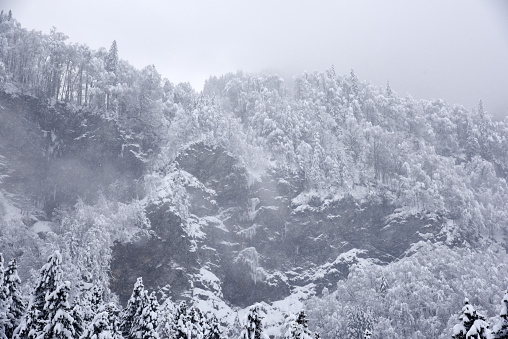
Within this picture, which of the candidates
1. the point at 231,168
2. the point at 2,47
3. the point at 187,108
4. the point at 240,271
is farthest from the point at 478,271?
the point at 2,47

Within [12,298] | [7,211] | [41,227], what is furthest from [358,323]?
[7,211]

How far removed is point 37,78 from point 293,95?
304 ft

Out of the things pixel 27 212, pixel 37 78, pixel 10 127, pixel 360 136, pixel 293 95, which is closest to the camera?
pixel 27 212

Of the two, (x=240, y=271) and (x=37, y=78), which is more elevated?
(x=37, y=78)

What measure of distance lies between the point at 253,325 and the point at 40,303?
601 inches

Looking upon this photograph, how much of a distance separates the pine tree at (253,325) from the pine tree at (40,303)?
13.4 metres

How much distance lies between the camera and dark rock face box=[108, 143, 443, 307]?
119500 mm

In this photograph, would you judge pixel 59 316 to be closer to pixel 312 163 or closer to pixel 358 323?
pixel 358 323

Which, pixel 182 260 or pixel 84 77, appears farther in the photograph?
pixel 84 77

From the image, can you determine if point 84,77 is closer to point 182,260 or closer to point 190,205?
point 190,205

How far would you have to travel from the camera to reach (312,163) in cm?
14150

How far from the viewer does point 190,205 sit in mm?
126438

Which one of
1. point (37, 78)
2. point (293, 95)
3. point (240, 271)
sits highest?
point (293, 95)

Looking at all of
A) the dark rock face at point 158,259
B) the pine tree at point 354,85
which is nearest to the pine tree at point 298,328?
the dark rock face at point 158,259
